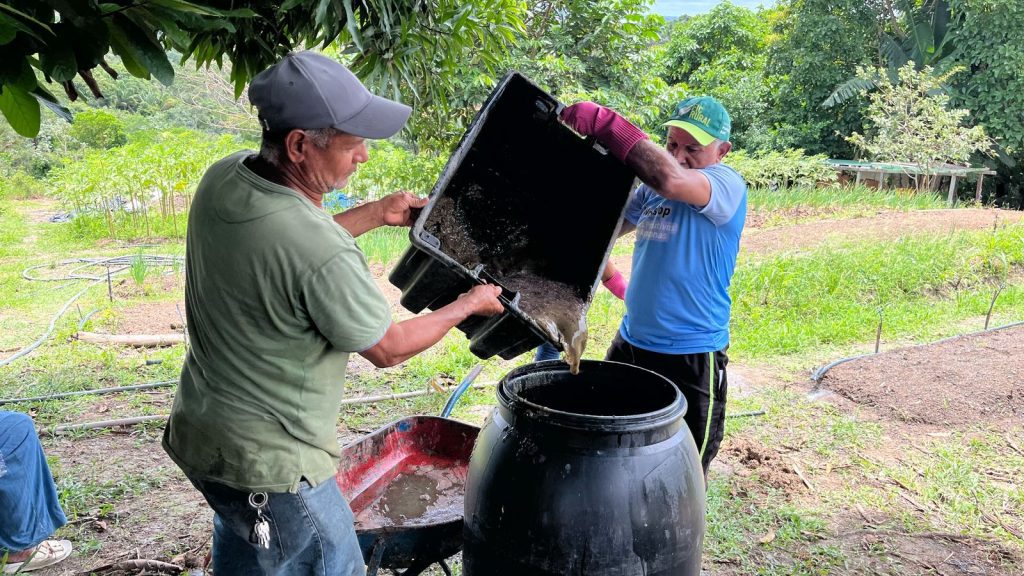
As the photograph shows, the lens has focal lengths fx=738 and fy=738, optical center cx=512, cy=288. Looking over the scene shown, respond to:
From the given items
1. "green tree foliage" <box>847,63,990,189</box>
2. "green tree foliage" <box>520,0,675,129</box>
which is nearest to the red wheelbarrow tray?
"green tree foliage" <box>520,0,675,129</box>

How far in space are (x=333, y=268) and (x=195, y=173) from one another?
36.8 feet

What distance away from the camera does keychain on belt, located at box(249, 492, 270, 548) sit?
1.76 metres

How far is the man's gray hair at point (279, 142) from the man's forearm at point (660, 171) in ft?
3.81

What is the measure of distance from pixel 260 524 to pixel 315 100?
3.33 ft

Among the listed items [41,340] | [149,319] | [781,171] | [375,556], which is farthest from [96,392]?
[781,171]

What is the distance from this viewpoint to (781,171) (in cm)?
1586

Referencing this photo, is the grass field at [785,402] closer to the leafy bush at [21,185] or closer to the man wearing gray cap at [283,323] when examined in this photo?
the man wearing gray cap at [283,323]

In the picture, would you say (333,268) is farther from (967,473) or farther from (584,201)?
(967,473)

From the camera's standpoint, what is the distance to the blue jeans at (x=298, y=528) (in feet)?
5.88

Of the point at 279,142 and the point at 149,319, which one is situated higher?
the point at 279,142

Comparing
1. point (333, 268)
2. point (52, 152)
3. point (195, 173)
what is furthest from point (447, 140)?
point (52, 152)

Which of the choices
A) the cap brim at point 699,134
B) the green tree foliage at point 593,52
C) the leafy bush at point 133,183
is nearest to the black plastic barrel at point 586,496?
the cap brim at point 699,134

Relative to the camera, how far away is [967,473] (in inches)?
169

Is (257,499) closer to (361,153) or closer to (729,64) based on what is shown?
(361,153)
